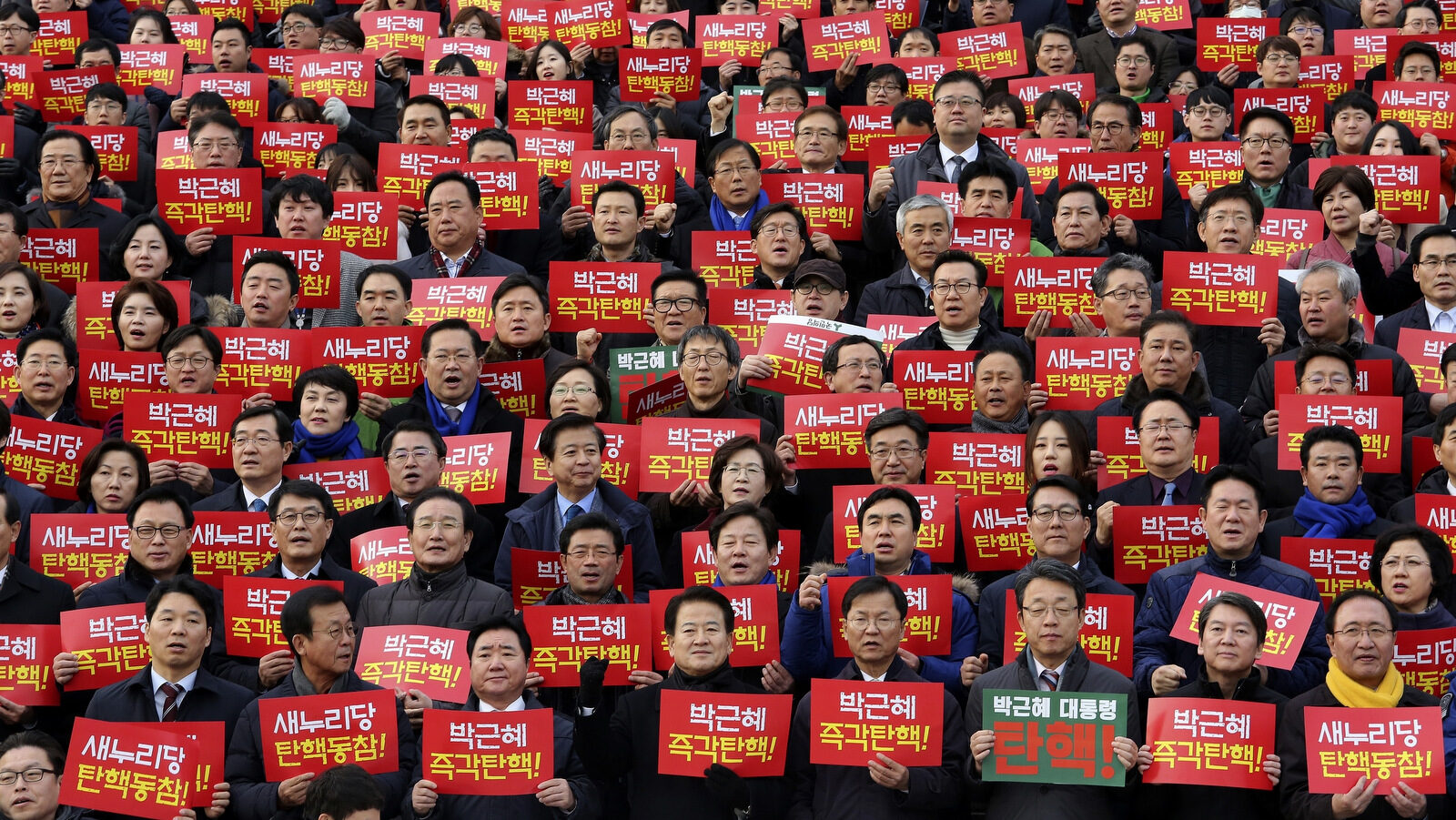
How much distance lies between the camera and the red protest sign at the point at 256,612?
9.68m

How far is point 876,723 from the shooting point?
28.9ft

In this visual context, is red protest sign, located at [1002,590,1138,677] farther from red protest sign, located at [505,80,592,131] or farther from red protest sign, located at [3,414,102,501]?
red protest sign, located at [505,80,592,131]

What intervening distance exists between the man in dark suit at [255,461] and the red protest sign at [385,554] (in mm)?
624

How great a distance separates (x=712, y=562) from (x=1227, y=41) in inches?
316

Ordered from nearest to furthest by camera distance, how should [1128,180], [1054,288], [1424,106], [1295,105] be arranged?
[1054,288] → [1128,180] → [1424,106] → [1295,105]

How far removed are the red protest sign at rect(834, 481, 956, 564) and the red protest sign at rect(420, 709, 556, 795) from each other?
2223 mm

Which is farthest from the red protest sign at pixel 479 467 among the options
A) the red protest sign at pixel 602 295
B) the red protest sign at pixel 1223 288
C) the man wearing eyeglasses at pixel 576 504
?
the red protest sign at pixel 1223 288

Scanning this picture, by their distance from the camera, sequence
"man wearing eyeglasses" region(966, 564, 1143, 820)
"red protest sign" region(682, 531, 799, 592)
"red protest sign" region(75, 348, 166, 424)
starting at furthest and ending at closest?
"red protest sign" region(75, 348, 166, 424) → "red protest sign" region(682, 531, 799, 592) → "man wearing eyeglasses" region(966, 564, 1143, 820)

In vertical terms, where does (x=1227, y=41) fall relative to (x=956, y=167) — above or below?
above

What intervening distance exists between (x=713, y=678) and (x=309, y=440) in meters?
3.08

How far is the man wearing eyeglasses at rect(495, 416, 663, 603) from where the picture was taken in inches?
408

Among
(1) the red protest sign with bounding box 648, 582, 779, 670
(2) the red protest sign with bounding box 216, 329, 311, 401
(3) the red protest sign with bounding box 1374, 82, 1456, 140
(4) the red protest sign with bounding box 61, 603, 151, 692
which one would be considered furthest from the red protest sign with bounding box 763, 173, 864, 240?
(4) the red protest sign with bounding box 61, 603, 151, 692

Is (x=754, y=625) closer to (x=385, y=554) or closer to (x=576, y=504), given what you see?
(x=576, y=504)

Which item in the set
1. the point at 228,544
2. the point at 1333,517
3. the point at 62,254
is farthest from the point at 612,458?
the point at 62,254
